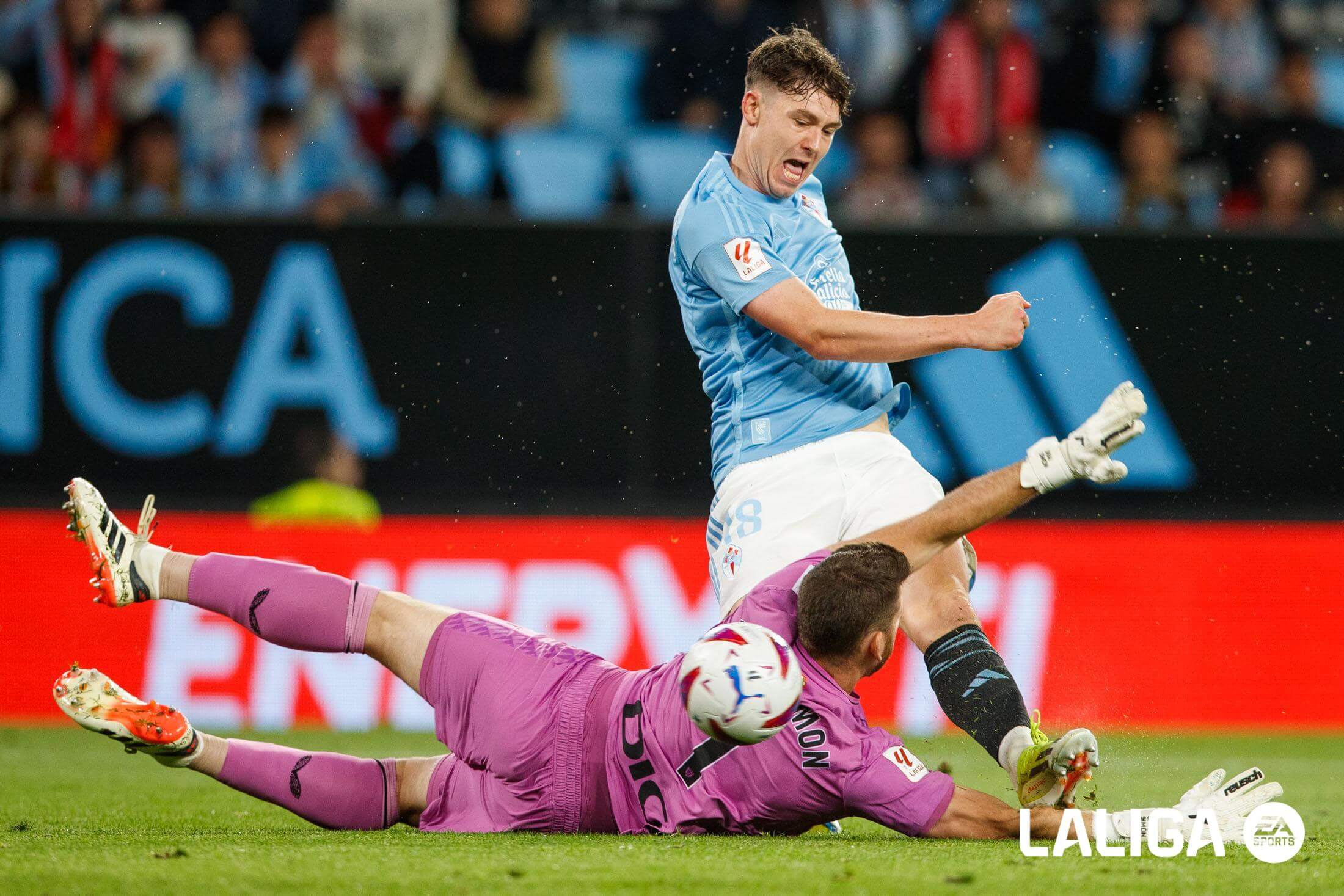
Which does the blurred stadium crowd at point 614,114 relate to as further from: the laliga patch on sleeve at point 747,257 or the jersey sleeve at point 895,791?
the jersey sleeve at point 895,791

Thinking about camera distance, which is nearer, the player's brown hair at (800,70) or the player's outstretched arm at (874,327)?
the player's outstretched arm at (874,327)

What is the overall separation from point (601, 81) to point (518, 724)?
27.6 feet

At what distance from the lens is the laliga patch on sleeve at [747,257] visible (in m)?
5.29

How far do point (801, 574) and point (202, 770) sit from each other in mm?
1879

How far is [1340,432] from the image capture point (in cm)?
973

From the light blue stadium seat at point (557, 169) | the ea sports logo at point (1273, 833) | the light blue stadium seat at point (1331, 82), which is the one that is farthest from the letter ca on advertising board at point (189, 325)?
the light blue stadium seat at point (1331, 82)

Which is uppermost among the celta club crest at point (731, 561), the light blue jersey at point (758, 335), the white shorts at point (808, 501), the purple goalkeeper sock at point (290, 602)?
the light blue jersey at point (758, 335)

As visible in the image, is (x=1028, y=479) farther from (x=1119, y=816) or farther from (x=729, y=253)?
(x=729, y=253)

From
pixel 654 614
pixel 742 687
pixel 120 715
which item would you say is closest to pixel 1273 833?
pixel 742 687

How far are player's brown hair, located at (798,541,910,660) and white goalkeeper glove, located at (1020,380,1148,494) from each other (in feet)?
1.46

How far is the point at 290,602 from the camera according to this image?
4906 millimetres

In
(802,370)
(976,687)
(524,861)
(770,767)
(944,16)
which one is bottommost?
(524,861)

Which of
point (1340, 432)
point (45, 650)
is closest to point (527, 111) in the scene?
point (45, 650)

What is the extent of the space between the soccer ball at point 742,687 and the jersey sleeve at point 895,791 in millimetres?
304
